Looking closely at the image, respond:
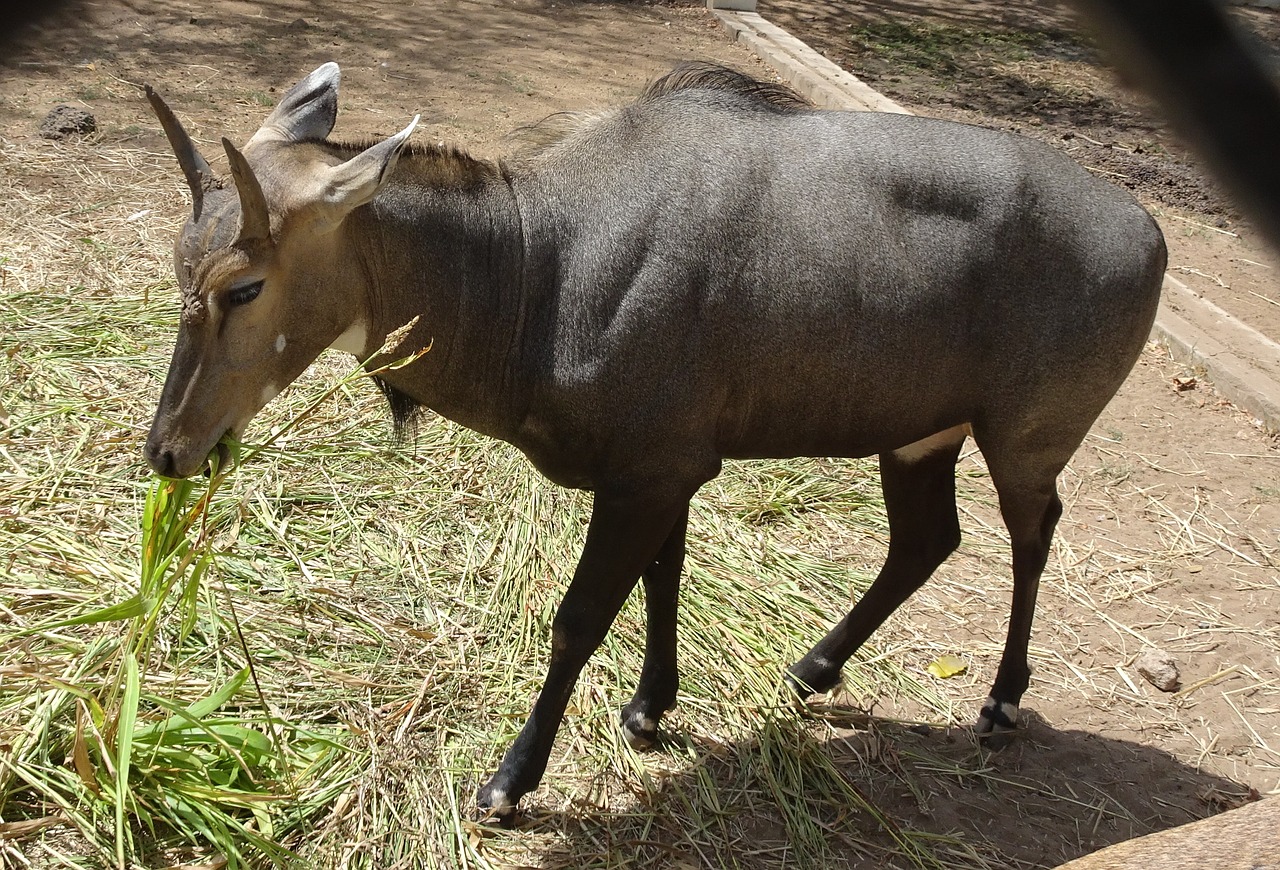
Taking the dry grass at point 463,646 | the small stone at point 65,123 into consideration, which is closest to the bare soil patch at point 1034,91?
the dry grass at point 463,646

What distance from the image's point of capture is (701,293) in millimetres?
3627

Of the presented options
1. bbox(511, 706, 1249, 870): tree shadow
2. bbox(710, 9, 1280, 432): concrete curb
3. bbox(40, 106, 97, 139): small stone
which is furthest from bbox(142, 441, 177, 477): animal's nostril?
bbox(710, 9, 1280, 432): concrete curb

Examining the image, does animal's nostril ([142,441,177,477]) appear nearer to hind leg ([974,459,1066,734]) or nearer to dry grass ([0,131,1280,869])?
dry grass ([0,131,1280,869])

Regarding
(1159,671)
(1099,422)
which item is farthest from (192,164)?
(1099,422)

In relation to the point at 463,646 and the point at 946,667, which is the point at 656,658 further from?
the point at 946,667

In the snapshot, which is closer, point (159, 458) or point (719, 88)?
point (159, 458)

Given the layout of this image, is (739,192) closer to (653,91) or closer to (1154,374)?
(653,91)

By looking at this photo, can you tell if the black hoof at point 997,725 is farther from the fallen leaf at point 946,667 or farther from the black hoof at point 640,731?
the black hoof at point 640,731

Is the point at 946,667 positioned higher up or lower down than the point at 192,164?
lower down

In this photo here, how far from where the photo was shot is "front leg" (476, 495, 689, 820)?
3700mm

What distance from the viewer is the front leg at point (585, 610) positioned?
12.1 feet

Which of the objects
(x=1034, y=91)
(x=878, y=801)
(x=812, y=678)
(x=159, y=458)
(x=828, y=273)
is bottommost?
(x=878, y=801)

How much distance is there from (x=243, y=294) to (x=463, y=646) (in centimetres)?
183

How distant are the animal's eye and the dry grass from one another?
0.89m
